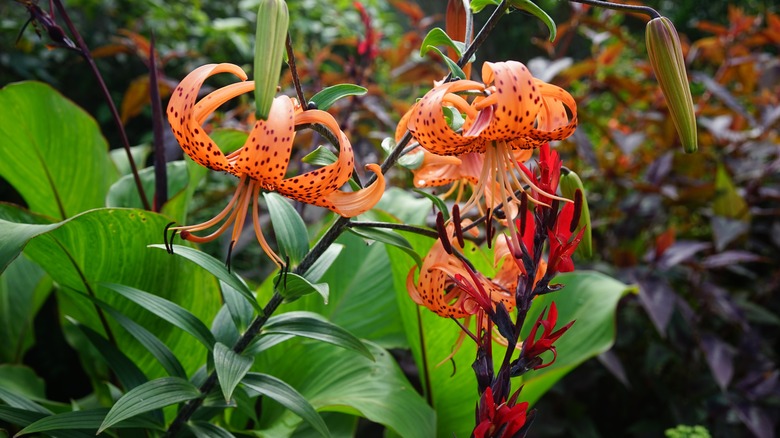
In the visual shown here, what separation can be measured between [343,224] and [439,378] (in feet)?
1.06

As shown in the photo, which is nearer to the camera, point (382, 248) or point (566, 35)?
point (382, 248)

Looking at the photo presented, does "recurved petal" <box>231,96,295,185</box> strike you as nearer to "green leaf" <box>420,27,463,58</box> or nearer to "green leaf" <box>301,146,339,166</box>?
"green leaf" <box>301,146,339,166</box>

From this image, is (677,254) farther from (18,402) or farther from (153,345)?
(18,402)

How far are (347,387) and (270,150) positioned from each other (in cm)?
38

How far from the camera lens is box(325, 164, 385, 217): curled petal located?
475 mm

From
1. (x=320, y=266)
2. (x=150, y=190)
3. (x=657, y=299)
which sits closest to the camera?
(x=320, y=266)

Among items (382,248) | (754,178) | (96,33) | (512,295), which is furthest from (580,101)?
(96,33)

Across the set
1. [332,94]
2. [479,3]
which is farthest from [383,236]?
[479,3]

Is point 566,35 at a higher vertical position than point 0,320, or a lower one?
higher

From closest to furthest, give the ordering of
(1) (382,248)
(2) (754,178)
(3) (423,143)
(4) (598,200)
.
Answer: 1. (3) (423,143)
2. (1) (382,248)
3. (2) (754,178)
4. (4) (598,200)

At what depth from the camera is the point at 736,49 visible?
70.6 inches

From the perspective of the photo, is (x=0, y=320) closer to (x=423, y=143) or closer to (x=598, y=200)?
(x=423, y=143)

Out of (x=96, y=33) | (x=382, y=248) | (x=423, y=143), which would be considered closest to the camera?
(x=423, y=143)

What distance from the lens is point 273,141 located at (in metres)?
0.44
